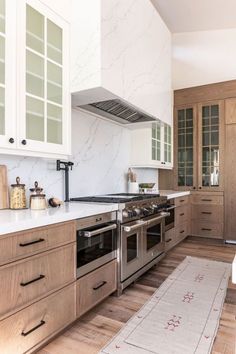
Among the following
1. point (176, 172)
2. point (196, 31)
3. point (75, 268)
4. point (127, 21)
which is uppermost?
point (196, 31)

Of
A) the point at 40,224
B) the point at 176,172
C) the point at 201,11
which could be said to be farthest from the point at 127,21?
the point at 176,172

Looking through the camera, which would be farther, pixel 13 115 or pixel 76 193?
Result: pixel 76 193

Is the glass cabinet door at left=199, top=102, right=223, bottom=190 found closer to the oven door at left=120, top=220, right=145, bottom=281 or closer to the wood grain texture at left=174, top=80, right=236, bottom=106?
the wood grain texture at left=174, top=80, right=236, bottom=106

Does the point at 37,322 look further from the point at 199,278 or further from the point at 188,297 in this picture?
the point at 199,278

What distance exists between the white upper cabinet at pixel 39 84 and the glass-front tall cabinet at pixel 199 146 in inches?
119

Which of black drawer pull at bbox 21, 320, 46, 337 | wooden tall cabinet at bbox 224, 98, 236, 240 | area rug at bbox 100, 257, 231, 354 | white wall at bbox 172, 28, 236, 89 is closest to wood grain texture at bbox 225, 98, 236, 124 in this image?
wooden tall cabinet at bbox 224, 98, 236, 240

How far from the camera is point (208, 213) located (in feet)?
14.6

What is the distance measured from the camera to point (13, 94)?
1716mm

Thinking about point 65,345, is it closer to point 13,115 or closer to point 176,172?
point 13,115

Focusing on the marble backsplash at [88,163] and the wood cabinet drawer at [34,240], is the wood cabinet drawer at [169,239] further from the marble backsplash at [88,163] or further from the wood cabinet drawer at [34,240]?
the wood cabinet drawer at [34,240]

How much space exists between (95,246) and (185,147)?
10.5ft

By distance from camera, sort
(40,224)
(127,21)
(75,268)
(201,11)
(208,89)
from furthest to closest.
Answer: (208,89), (201,11), (127,21), (75,268), (40,224)

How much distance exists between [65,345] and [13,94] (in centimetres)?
167

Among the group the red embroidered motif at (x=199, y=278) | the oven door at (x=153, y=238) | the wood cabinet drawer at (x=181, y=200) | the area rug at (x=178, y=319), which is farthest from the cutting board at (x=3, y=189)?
the wood cabinet drawer at (x=181, y=200)
